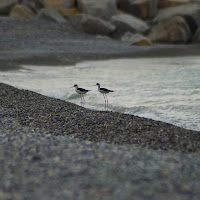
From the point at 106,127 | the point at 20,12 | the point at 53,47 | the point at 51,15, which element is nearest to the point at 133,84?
the point at 106,127

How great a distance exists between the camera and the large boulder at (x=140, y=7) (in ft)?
101

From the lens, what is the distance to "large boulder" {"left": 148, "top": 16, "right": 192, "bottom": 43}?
2514cm

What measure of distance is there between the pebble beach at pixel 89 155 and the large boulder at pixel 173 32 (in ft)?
63.6

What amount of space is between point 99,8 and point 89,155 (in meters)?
25.3

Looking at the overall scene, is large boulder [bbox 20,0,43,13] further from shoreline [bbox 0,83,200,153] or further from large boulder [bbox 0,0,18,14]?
shoreline [bbox 0,83,200,153]

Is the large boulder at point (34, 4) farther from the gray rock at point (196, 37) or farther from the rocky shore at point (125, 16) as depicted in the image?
the gray rock at point (196, 37)

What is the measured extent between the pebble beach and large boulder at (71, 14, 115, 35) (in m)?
19.0

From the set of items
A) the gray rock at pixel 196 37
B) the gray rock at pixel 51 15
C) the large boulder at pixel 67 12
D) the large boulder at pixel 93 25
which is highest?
the large boulder at pixel 67 12

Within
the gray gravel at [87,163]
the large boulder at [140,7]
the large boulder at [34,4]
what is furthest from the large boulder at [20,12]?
the gray gravel at [87,163]

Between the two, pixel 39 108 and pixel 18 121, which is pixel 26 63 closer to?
pixel 39 108

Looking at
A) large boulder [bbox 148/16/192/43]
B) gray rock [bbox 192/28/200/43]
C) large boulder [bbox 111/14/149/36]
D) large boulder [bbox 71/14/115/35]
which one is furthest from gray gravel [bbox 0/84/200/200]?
large boulder [bbox 111/14/149/36]

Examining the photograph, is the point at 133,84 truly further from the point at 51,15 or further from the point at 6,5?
the point at 6,5

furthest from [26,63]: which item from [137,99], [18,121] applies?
[18,121]

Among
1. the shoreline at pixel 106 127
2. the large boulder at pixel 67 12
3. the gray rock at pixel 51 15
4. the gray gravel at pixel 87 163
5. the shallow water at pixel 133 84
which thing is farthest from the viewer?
the large boulder at pixel 67 12
